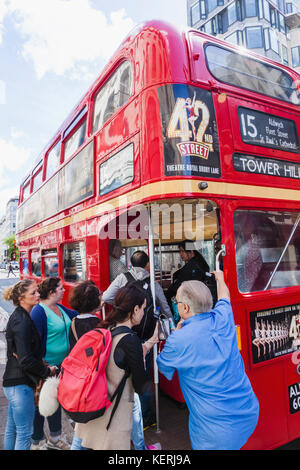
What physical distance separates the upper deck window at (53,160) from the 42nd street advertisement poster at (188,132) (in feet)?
11.0

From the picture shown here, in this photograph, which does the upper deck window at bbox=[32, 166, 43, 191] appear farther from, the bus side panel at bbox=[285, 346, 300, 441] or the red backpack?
the bus side panel at bbox=[285, 346, 300, 441]

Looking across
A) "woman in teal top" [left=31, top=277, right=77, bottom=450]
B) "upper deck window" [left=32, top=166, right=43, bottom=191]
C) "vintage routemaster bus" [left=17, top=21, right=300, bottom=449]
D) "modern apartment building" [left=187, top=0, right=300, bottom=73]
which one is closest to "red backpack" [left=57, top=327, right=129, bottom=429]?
"woman in teal top" [left=31, top=277, right=77, bottom=450]

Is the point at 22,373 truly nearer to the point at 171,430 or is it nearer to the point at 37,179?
the point at 171,430

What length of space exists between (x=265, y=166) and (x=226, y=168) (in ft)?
1.73

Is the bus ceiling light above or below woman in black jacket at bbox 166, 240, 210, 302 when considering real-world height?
above

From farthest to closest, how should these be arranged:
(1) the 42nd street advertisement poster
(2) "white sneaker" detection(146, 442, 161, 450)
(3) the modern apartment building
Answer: (3) the modern apartment building < (2) "white sneaker" detection(146, 442, 161, 450) < (1) the 42nd street advertisement poster

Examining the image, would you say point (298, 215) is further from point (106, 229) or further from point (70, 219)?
point (70, 219)

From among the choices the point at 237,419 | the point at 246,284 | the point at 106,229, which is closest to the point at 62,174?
the point at 106,229

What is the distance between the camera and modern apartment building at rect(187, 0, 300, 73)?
76.8 feet

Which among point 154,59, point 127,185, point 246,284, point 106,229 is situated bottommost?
point 246,284

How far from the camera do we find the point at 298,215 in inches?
127

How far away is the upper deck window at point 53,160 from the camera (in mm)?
5511

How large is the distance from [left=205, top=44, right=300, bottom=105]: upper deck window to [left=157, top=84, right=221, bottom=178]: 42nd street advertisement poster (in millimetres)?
503

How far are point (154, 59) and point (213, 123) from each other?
80cm
